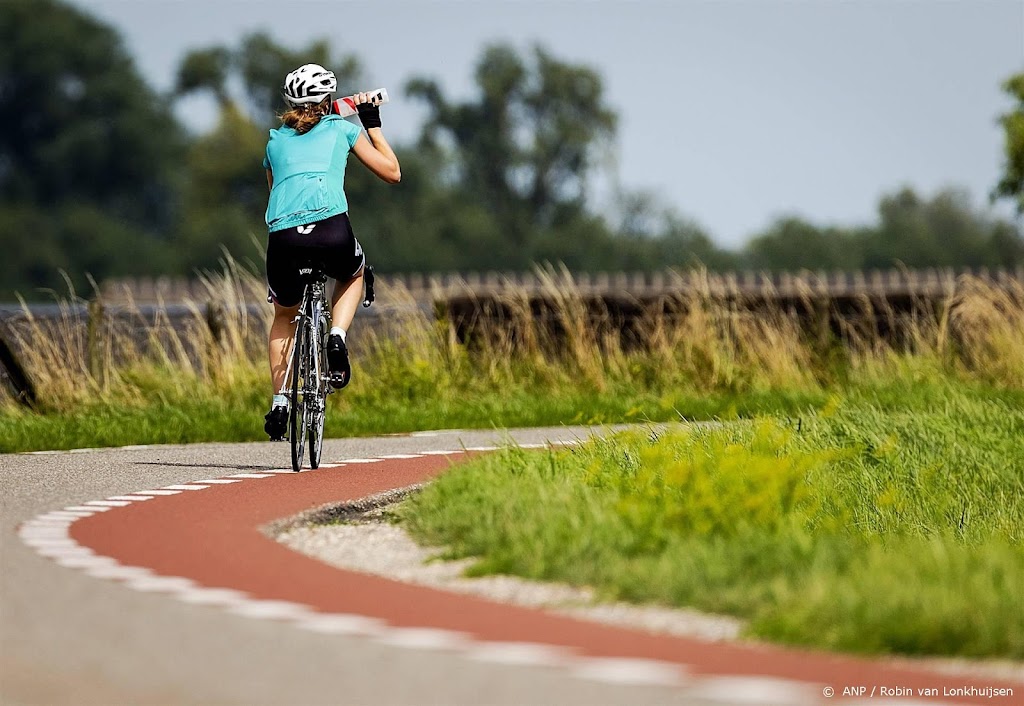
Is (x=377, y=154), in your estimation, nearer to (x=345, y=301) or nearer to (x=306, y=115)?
(x=306, y=115)

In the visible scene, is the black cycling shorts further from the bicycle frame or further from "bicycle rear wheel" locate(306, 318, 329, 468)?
"bicycle rear wheel" locate(306, 318, 329, 468)

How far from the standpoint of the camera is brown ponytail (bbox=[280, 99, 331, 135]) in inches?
378

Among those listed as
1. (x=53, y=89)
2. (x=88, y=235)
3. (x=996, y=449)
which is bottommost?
(x=996, y=449)

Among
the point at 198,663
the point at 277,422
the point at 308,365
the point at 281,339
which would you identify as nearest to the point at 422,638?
the point at 198,663

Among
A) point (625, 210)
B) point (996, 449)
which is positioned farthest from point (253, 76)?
point (996, 449)

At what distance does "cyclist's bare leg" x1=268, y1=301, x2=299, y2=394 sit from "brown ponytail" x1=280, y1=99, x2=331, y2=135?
103 cm

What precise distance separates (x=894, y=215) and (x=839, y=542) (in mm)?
108117

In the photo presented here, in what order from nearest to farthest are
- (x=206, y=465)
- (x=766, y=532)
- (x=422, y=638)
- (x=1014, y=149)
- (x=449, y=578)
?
1. (x=422, y=638)
2. (x=449, y=578)
3. (x=766, y=532)
4. (x=206, y=465)
5. (x=1014, y=149)

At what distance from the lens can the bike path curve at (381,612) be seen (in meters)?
4.37

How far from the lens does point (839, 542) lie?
611cm

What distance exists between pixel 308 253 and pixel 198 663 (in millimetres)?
5143

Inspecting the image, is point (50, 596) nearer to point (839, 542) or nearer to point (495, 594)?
point (495, 594)

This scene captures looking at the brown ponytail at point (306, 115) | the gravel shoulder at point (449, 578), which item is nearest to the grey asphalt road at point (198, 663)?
the gravel shoulder at point (449, 578)

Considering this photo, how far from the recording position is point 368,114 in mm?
9625
